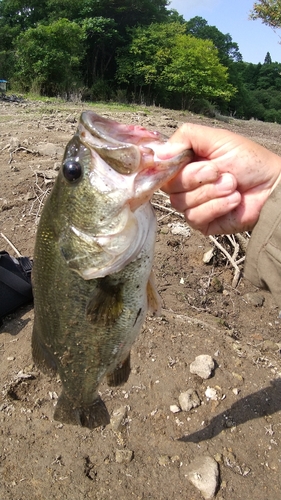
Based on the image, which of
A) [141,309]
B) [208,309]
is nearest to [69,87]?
[208,309]

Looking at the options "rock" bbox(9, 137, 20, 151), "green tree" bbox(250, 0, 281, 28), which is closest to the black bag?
"rock" bbox(9, 137, 20, 151)

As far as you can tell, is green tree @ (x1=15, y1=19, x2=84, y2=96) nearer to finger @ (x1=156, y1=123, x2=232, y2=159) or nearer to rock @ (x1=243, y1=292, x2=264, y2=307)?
rock @ (x1=243, y1=292, x2=264, y2=307)

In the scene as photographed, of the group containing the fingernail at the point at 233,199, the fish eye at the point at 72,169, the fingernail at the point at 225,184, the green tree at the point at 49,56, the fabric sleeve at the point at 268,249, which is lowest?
the green tree at the point at 49,56

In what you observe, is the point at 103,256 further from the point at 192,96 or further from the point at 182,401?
the point at 192,96

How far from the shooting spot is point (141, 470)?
3072 mm

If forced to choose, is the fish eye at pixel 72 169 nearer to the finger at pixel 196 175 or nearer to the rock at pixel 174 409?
the finger at pixel 196 175

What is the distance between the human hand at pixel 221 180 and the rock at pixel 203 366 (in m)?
1.71

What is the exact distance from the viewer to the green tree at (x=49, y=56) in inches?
1293

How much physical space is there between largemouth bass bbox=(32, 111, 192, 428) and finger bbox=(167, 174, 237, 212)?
0.66 ft

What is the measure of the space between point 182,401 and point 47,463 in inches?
44.1

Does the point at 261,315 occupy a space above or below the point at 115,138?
below

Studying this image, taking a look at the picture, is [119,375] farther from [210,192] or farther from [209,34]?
[209,34]

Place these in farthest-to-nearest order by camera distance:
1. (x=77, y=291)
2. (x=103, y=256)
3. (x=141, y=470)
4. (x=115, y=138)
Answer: (x=141, y=470), (x=77, y=291), (x=103, y=256), (x=115, y=138)

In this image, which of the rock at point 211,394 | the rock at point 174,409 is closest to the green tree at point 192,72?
the rock at point 211,394
